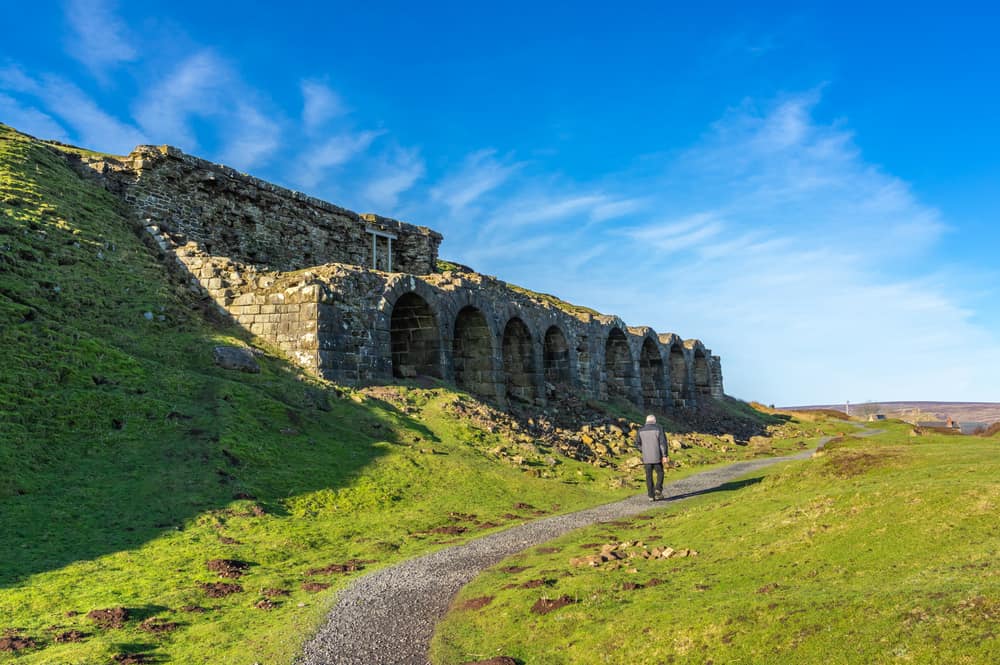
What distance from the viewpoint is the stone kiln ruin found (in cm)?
2138

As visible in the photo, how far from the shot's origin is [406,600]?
7992mm

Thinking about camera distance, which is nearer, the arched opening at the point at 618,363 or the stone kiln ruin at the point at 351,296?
the stone kiln ruin at the point at 351,296

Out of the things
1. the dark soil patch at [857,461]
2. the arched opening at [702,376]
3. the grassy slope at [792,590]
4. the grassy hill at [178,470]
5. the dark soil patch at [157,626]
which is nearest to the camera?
the grassy slope at [792,590]

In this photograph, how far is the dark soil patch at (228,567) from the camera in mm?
9234

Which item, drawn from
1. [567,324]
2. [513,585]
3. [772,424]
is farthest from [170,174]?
[772,424]

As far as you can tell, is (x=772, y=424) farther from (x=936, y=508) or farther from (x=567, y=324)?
(x=936, y=508)

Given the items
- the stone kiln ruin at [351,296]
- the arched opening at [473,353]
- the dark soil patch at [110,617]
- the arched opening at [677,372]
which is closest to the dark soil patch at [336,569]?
the dark soil patch at [110,617]

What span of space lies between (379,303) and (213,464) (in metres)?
10.5

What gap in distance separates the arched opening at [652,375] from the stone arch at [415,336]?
23.2 metres

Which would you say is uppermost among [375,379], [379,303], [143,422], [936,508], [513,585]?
[379,303]

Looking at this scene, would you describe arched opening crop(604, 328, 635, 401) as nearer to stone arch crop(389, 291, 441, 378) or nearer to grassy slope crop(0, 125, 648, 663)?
stone arch crop(389, 291, 441, 378)

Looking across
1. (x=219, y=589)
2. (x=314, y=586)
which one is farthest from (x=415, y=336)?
(x=219, y=589)

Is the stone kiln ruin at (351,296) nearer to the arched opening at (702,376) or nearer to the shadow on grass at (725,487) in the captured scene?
the shadow on grass at (725,487)

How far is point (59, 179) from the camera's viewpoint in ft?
78.2
